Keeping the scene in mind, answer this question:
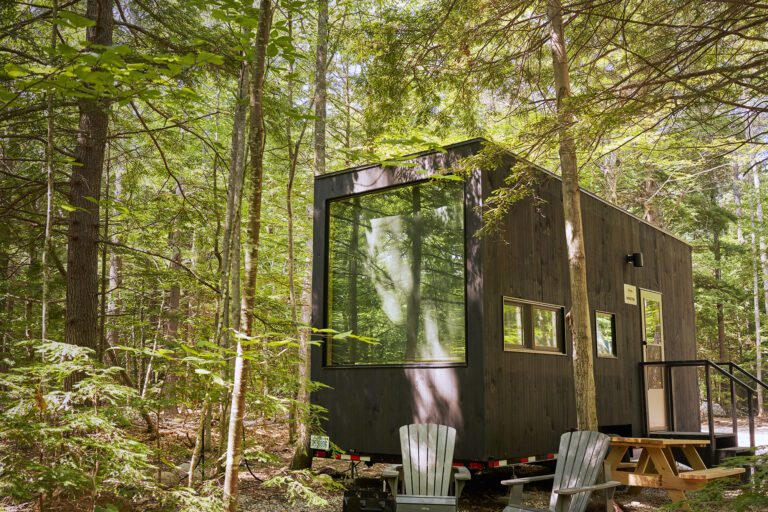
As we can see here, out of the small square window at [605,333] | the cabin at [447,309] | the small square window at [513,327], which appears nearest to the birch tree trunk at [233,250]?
the cabin at [447,309]

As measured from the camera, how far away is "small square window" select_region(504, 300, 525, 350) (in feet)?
21.3

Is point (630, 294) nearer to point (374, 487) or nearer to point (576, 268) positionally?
point (576, 268)

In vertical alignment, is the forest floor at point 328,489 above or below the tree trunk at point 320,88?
below

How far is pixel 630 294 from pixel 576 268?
11.1 ft

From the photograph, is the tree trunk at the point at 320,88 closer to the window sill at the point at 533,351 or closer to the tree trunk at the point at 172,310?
the tree trunk at the point at 172,310

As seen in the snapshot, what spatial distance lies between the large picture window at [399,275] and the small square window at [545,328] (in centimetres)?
116

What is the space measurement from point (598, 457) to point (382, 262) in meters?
2.95

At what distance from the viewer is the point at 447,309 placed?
21.0 feet

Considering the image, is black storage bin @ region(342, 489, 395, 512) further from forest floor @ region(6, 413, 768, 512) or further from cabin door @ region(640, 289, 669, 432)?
cabin door @ region(640, 289, 669, 432)

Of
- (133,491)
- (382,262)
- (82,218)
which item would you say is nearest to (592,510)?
(382,262)

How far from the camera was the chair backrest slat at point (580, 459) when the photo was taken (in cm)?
502

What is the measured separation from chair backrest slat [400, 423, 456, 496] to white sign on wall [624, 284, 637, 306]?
14.9ft

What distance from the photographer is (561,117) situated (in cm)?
529

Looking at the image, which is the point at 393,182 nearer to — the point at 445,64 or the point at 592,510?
the point at 445,64
